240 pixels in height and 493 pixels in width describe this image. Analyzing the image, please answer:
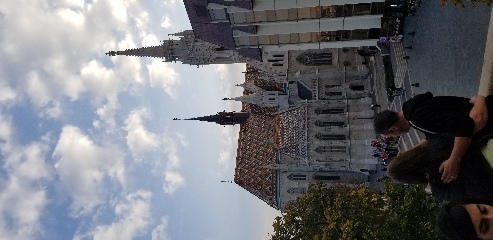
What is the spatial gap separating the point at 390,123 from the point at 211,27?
31185 mm

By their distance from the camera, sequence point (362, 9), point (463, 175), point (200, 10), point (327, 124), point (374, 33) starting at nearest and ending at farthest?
point (463, 175), point (362, 9), point (200, 10), point (374, 33), point (327, 124)

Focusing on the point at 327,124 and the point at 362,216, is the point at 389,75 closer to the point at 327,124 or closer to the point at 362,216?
the point at 327,124

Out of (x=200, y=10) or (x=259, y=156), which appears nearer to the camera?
(x=200, y=10)

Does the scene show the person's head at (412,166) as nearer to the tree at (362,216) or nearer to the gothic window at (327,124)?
the tree at (362,216)

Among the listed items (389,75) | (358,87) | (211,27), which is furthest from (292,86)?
(211,27)

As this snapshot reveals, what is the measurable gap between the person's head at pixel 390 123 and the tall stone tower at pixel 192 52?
49326 mm

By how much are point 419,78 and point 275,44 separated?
1157 cm

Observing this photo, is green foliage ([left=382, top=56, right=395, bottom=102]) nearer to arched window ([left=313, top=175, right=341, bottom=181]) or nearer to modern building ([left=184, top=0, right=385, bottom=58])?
modern building ([left=184, top=0, right=385, bottom=58])

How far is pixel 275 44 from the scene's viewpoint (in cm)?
3756

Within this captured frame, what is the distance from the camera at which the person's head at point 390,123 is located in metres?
7.24

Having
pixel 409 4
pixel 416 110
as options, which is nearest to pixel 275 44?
pixel 409 4

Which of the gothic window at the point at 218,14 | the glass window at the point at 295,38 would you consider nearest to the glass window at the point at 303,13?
the glass window at the point at 295,38

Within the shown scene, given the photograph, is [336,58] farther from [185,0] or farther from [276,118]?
[185,0]

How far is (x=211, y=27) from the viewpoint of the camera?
37219 millimetres
